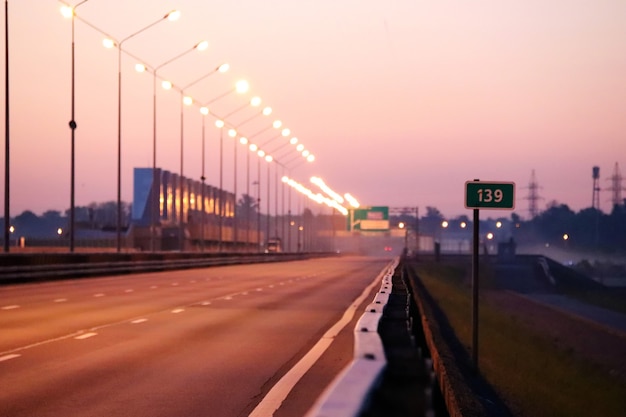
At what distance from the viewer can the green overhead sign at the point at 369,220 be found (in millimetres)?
155875

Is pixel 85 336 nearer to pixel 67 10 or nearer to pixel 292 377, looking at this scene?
pixel 292 377

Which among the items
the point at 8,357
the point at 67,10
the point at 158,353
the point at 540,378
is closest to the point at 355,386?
the point at 8,357

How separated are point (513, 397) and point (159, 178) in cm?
10044

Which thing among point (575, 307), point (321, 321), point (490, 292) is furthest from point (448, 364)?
point (490, 292)

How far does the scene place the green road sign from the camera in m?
18.9

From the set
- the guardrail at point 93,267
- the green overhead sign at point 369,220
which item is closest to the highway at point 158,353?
the guardrail at point 93,267

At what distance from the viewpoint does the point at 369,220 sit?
156750 millimetres

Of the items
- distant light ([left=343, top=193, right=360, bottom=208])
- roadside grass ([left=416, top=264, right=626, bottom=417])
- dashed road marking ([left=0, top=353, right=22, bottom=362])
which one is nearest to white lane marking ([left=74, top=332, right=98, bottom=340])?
dashed road marking ([left=0, top=353, right=22, bottom=362])

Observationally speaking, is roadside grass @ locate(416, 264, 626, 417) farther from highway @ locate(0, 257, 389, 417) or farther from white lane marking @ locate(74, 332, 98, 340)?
white lane marking @ locate(74, 332, 98, 340)

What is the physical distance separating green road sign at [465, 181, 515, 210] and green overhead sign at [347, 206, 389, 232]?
136547 mm

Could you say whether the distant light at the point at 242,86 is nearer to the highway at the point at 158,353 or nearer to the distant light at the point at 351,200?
the highway at the point at 158,353

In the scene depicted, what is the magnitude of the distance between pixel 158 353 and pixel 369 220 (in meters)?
139

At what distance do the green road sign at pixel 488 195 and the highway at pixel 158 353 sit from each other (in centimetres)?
310

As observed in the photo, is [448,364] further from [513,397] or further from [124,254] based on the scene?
[124,254]
